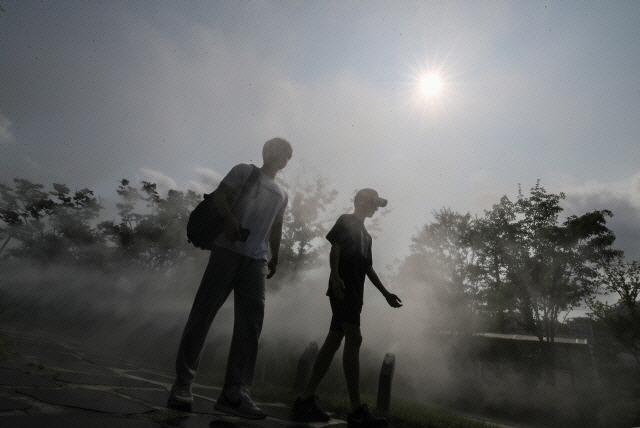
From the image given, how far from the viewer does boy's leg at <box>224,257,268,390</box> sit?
79.8 inches

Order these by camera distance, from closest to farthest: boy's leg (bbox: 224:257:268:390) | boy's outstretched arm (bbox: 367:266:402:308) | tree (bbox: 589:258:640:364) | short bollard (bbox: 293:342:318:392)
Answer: boy's leg (bbox: 224:257:268:390), boy's outstretched arm (bbox: 367:266:402:308), short bollard (bbox: 293:342:318:392), tree (bbox: 589:258:640:364)

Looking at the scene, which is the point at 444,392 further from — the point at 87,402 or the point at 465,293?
the point at 87,402

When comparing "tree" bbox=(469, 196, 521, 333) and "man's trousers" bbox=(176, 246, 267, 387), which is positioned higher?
"tree" bbox=(469, 196, 521, 333)

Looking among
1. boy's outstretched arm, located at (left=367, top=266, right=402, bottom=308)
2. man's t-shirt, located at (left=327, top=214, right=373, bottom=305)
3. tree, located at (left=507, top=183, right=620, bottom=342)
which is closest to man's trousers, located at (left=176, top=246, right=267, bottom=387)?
man's t-shirt, located at (left=327, top=214, right=373, bottom=305)

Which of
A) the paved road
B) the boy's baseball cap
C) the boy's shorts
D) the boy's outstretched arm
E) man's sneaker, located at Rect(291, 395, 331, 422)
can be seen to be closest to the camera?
the paved road

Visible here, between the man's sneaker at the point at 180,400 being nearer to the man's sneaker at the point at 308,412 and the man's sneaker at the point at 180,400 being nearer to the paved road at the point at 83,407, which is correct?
the paved road at the point at 83,407

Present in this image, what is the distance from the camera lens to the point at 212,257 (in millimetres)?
2205

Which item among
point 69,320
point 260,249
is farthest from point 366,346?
point 69,320

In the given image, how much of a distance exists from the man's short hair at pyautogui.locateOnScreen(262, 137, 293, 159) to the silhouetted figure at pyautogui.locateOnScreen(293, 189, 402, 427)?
90 cm

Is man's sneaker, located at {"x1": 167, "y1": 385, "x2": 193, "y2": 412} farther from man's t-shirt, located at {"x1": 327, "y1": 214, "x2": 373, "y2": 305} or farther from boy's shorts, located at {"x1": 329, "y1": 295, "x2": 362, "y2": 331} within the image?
man's t-shirt, located at {"x1": 327, "y1": 214, "x2": 373, "y2": 305}

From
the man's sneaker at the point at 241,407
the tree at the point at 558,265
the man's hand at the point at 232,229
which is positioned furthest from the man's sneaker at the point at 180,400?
the tree at the point at 558,265

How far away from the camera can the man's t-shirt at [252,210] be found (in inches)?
86.2

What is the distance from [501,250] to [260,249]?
18.6m

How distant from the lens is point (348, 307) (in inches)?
102
